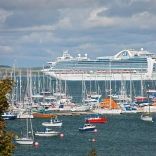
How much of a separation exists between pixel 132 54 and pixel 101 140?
383 feet

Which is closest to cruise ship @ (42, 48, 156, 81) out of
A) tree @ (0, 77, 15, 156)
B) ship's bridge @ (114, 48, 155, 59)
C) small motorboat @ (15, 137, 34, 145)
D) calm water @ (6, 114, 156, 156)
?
ship's bridge @ (114, 48, 155, 59)

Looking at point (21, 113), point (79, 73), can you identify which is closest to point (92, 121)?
point (21, 113)

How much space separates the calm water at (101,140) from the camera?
142 feet

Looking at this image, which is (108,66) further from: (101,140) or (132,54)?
(101,140)

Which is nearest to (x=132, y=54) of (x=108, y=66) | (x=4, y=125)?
(x=108, y=66)

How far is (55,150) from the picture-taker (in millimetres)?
44219

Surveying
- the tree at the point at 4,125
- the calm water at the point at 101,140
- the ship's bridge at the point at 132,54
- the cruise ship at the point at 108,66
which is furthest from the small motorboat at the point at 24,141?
the ship's bridge at the point at 132,54

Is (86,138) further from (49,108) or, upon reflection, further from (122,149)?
(49,108)

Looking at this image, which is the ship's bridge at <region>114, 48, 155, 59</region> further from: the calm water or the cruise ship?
the calm water

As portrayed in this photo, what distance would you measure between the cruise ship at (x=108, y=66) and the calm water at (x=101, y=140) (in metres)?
88.6

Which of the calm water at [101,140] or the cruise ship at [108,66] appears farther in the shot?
the cruise ship at [108,66]

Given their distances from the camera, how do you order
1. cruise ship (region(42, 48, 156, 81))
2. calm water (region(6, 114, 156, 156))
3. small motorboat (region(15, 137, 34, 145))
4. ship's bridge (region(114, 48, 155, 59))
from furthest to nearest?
ship's bridge (region(114, 48, 155, 59)) → cruise ship (region(42, 48, 156, 81)) → small motorboat (region(15, 137, 34, 145)) → calm water (region(6, 114, 156, 156))

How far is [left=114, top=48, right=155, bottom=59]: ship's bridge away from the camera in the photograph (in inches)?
6467

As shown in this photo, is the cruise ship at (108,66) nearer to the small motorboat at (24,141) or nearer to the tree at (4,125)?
the small motorboat at (24,141)
